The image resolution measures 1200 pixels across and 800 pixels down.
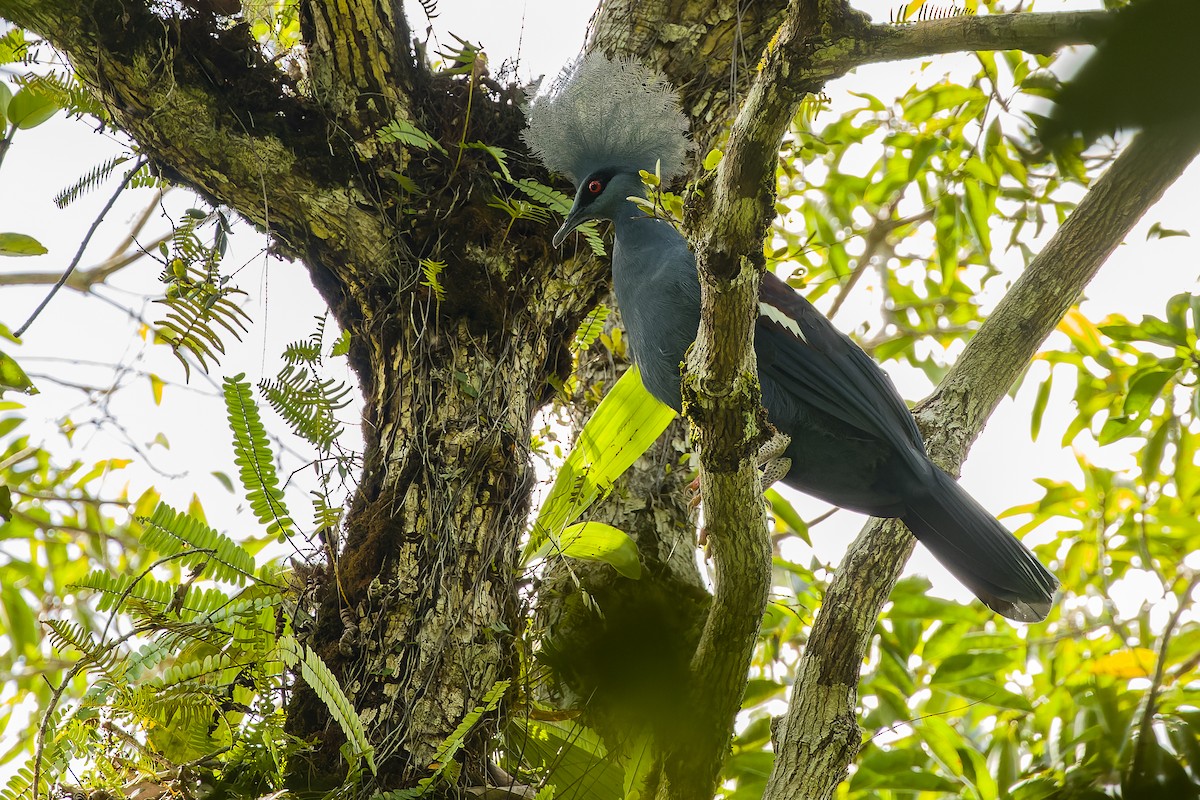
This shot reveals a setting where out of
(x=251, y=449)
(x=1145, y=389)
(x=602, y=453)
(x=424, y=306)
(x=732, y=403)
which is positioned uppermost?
(x=1145, y=389)

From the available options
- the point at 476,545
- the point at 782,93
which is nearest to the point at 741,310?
the point at 782,93

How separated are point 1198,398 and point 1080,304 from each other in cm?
107

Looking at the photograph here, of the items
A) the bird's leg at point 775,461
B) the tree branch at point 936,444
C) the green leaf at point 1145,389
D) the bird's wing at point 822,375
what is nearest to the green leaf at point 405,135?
the bird's wing at point 822,375

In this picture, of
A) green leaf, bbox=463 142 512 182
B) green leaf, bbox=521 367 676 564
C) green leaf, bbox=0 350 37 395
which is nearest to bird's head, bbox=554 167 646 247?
green leaf, bbox=463 142 512 182

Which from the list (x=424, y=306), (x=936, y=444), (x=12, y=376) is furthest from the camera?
(x=936, y=444)

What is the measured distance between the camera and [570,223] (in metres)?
2.67

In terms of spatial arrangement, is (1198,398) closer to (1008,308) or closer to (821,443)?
(1008,308)

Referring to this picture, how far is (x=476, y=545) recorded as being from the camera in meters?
2.29

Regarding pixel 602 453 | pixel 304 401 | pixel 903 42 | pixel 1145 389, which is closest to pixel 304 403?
pixel 304 401

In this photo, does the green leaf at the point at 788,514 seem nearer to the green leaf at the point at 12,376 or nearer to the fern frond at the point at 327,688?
the fern frond at the point at 327,688

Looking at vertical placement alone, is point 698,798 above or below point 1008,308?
below

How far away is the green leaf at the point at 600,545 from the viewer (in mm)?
2486

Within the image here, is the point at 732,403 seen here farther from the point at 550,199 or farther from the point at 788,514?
the point at 788,514

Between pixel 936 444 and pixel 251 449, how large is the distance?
6.35ft
